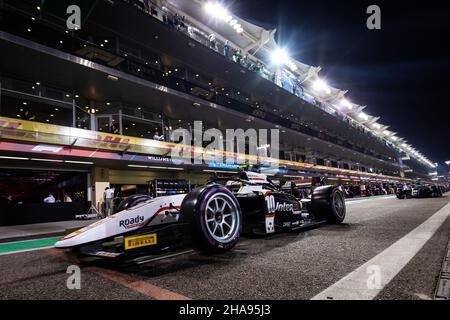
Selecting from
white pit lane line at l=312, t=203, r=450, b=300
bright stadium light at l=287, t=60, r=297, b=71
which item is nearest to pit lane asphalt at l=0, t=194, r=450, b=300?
white pit lane line at l=312, t=203, r=450, b=300

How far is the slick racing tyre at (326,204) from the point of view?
20.5ft

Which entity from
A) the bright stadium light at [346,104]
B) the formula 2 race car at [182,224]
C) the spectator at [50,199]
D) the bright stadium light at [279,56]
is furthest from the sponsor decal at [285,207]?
the bright stadium light at [346,104]

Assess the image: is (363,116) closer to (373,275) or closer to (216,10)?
(216,10)

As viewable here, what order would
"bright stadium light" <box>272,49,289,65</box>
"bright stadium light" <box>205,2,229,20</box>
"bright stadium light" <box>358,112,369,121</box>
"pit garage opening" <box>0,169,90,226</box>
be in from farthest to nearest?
"bright stadium light" <box>358,112,369,121</box> → "bright stadium light" <box>272,49,289,65</box> → "bright stadium light" <box>205,2,229,20</box> → "pit garage opening" <box>0,169,90,226</box>

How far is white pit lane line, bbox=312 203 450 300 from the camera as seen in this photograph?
2084mm

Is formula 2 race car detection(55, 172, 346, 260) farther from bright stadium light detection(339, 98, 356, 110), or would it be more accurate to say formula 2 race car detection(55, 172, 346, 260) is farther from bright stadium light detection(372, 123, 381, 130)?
bright stadium light detection(372, 123, 381, 130)

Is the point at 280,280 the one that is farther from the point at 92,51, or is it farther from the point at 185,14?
the point at 185,14

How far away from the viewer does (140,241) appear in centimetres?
307

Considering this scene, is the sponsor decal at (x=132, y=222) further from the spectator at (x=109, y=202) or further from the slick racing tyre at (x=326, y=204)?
the spectator at (x=109, y=202)

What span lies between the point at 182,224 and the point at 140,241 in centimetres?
53

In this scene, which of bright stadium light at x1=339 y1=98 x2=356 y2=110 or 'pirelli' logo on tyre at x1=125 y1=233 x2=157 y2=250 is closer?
'pirelli' logo on tyre at x1=125 y1=233 x2=157 y2=250

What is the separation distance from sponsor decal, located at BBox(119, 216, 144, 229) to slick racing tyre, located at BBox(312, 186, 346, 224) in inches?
165
